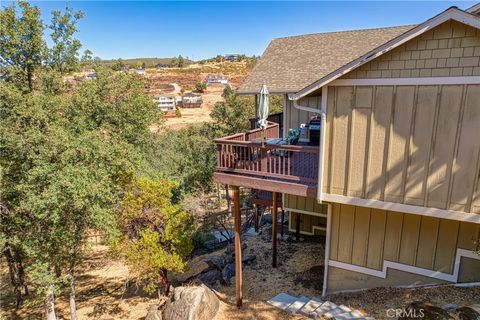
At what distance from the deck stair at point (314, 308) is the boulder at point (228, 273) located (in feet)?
7.83

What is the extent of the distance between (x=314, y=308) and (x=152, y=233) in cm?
522

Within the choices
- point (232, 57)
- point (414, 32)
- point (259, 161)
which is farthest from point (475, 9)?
point (232, 57)

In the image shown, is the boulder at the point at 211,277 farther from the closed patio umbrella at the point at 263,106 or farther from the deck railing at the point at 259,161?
the closed patio umbrella at the point at 263,106

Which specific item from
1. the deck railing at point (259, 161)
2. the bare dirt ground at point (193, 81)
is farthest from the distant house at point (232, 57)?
the deck railing at point (259, 161)

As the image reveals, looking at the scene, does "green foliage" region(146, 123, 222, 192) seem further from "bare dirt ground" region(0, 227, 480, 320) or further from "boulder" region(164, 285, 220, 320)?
"boulder" region(164, 285, 220, 320)

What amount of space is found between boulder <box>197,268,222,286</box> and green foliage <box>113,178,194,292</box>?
131 centimetres

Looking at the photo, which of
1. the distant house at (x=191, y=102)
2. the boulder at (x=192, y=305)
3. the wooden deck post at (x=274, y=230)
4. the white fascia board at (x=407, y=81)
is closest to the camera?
the white fascia board at (x=407, y=81)

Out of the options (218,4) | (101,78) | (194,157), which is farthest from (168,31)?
(101,78)

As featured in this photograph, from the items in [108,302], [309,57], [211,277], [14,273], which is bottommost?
[108,302]

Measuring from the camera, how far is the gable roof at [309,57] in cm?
1036

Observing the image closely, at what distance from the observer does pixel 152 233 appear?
9461mm

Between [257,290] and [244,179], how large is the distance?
392 cm

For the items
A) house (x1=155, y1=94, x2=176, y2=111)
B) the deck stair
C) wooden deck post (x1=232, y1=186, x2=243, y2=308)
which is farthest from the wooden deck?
house (x1=155, y1=94, x2=176, y2=111)

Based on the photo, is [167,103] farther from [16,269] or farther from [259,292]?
[259,292]
